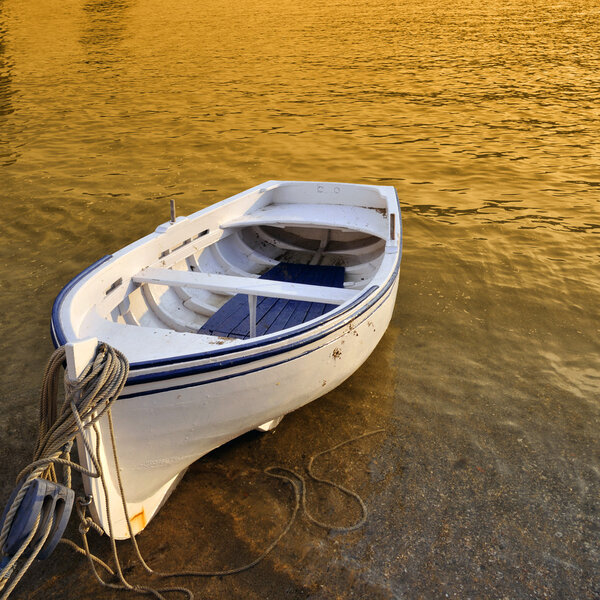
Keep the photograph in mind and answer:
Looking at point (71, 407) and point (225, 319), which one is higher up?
point (71, 407)

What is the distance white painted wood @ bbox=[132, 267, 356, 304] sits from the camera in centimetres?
542

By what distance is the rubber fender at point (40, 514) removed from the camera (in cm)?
302

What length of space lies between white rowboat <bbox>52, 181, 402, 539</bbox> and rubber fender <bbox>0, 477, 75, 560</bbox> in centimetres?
63

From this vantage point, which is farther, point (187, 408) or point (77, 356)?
point (187, 408)

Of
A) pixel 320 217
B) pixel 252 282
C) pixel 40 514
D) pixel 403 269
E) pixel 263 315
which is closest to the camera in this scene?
pixel 40 514

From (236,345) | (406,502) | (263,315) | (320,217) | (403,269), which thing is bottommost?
(403,269)

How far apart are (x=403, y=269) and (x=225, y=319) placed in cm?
400

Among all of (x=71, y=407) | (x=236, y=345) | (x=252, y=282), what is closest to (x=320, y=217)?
(x=252, y=282)

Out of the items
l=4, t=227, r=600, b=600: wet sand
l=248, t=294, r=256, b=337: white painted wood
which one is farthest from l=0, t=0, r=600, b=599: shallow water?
l=248, t=294, r=256, b=337: white painted wood

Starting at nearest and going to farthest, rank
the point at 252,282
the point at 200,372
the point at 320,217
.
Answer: the point at 200,372 < the point at 252,282 < the point at 320,217

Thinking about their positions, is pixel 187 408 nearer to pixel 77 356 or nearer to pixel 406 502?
pixel 77 356

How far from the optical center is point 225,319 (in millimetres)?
6500

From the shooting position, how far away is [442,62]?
2517cm

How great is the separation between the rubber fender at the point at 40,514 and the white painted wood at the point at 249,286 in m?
2.70
